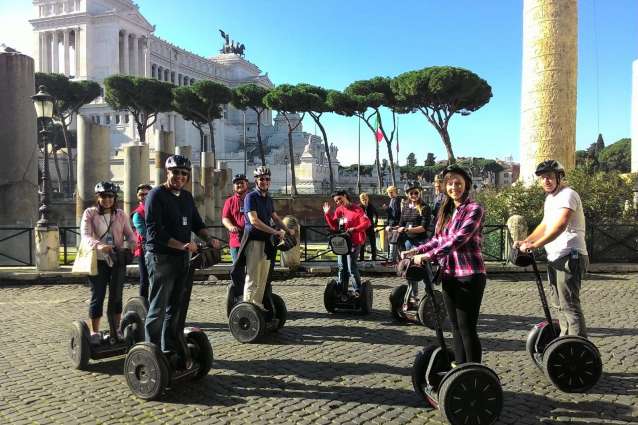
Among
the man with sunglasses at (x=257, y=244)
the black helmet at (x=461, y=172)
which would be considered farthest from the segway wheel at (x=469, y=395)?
the man with sunglasses at (x=257, y=244)

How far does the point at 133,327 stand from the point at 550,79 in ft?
41.8

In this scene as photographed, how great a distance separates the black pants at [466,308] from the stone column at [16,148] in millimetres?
11076

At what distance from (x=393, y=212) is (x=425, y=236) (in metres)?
3.88

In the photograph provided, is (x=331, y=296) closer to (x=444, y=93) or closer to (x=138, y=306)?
(x=138, y=306)

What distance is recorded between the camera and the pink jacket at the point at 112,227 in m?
5.04

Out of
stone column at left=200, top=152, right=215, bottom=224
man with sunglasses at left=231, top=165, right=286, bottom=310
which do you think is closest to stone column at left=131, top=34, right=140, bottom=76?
stone column at left=200, top=152, right=215, bottom=224

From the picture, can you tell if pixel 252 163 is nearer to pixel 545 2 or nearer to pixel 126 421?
pixel 545 2

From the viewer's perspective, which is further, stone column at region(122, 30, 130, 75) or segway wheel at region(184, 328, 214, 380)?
stone column at region(122, 30, 130, 75)

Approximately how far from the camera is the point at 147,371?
13.1ft

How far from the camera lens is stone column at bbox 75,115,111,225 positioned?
12.1 m

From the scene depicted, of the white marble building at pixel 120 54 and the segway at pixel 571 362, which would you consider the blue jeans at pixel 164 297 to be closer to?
the segway at pixel 571 362

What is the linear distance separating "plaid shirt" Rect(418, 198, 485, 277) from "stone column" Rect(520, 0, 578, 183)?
11954 mm

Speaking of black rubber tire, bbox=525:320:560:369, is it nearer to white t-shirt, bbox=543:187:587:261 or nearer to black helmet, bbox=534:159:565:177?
white t-shirt, bbox=543:187:587:261

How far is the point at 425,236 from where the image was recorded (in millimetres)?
6914
